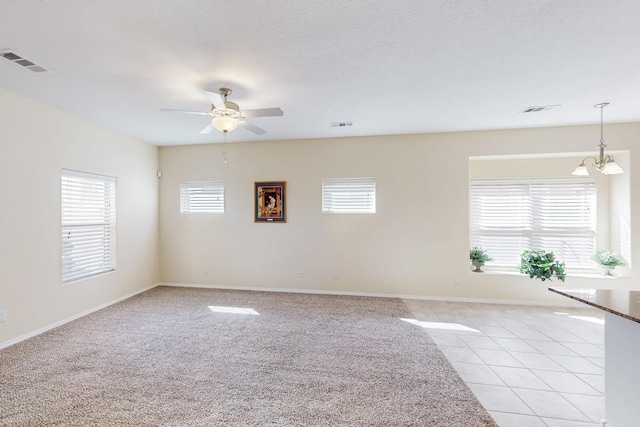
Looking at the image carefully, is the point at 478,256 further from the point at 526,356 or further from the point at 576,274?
the point at 526,356

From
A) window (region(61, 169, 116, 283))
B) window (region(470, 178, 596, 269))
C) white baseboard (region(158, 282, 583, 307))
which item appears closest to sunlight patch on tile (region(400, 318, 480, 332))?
white baseboard (region(158, 282, 583, 307))

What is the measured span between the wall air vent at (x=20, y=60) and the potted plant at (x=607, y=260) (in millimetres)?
7315

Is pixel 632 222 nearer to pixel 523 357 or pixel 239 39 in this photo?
pixel 523 357

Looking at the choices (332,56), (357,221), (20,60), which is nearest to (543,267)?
(357,221)

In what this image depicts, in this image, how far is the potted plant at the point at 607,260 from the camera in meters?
4.02

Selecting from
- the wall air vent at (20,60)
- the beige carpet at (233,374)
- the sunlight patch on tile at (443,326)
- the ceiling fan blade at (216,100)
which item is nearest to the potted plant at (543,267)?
the sunlight patch on tile at (443,326)

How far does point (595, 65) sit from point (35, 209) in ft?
19.7

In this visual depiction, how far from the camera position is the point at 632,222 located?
3924 mm

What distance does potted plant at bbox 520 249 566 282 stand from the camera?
3961mm

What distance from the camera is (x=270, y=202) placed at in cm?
495

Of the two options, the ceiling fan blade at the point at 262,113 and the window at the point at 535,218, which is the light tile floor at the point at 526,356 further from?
the ceiling fan blade at the point at 262,113

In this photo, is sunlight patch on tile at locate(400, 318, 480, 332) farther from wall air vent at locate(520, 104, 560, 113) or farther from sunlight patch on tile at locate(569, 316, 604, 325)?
wall air vent at locate(520, 104, 560, 113)

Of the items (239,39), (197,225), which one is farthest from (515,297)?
(197,225)

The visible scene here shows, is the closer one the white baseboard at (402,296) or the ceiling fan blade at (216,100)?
the ceiling fan blade at (216,100)
